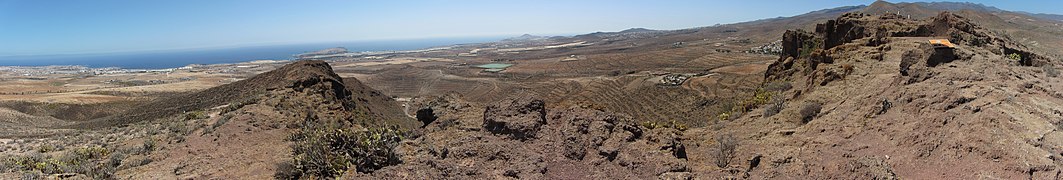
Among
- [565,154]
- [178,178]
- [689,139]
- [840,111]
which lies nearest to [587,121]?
[565,154]

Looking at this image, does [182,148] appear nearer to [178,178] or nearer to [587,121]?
[178,178]

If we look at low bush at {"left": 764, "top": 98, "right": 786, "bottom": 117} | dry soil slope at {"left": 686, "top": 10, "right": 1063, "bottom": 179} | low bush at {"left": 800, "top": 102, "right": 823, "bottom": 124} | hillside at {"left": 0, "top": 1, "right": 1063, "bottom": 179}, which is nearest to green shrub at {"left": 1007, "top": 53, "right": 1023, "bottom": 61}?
hillside at {"left": 0, "top": 1, "right": 1063, "bottom": 179}

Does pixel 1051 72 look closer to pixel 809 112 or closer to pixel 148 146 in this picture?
pixel 809 112

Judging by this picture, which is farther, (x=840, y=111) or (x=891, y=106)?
(x=840, y=111)

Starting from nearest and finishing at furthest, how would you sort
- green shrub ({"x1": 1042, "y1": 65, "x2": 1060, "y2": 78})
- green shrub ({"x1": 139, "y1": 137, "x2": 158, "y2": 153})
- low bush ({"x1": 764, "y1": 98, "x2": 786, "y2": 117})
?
1. green shrub ({"x1": 1042, "y1": 65, "x2": 1060, "y2": 78})
2. low bush ({"x1": 764, "y1": 98, "x2": 786, "y2": 117})
3. green shrub ({"x1": 139, "y1": 137, "x2": 158, "y2": 153})

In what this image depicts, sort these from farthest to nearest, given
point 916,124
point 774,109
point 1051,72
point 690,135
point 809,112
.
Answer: point 774,109, point 809,112, point 1051,72, point 690,135, point 916,124

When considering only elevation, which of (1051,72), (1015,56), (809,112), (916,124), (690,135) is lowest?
(690,135)

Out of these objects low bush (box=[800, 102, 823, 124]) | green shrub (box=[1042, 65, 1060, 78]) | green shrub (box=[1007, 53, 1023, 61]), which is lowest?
low bush (box=[800, 102, 823, 124])

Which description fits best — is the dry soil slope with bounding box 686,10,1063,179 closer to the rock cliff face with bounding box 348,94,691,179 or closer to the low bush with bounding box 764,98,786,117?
the low bush with bounding box 764,98,786,117

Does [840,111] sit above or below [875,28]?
below

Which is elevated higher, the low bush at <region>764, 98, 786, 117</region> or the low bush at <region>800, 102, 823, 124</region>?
the low bush at <region>800, 102, 823, 124</region>

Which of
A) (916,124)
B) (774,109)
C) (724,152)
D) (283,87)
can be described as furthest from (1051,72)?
(283,87)
